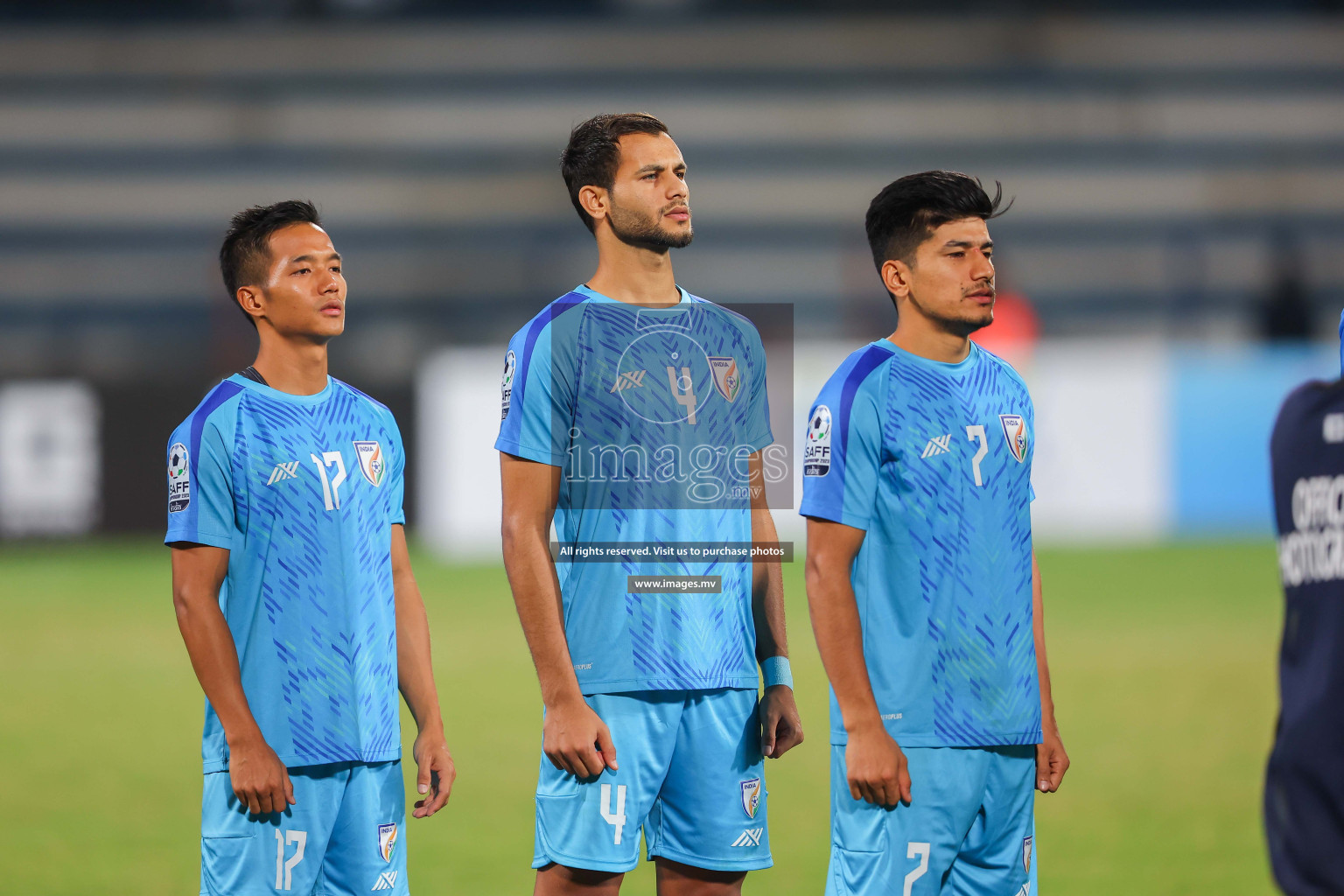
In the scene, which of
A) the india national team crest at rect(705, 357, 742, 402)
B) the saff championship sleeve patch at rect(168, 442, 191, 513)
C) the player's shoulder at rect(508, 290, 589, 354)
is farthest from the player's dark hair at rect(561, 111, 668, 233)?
the saff championship sleeve patch at rect(168, 442, 191, 513)

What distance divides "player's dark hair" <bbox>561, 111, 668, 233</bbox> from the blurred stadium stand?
66.2ft

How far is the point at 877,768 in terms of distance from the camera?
2820 mm

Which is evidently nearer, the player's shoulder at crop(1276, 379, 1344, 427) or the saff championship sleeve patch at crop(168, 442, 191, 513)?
the player's shoulder at crop(1276, 379, 1344, 427)

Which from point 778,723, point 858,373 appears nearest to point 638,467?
point 858,373

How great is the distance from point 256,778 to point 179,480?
0.66m

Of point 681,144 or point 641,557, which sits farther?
point 681,144

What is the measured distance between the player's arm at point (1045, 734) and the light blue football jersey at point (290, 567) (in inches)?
55.9

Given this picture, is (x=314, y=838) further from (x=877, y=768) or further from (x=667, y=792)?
(x=877, y=768)

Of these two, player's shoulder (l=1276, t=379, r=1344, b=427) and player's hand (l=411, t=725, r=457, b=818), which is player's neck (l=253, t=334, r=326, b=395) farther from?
player's shoulder (l=1276, t=379, r=1344, b=427)

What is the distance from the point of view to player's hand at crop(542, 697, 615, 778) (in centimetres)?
293

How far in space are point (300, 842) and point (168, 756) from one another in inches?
183

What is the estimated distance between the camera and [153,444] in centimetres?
1513

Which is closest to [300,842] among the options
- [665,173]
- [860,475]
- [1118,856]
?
[860,475]

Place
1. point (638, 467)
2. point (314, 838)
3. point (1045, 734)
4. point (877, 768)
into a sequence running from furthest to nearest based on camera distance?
point (638, 467)
point (1045, 734)
point (314, 838)
point (877, 768)
